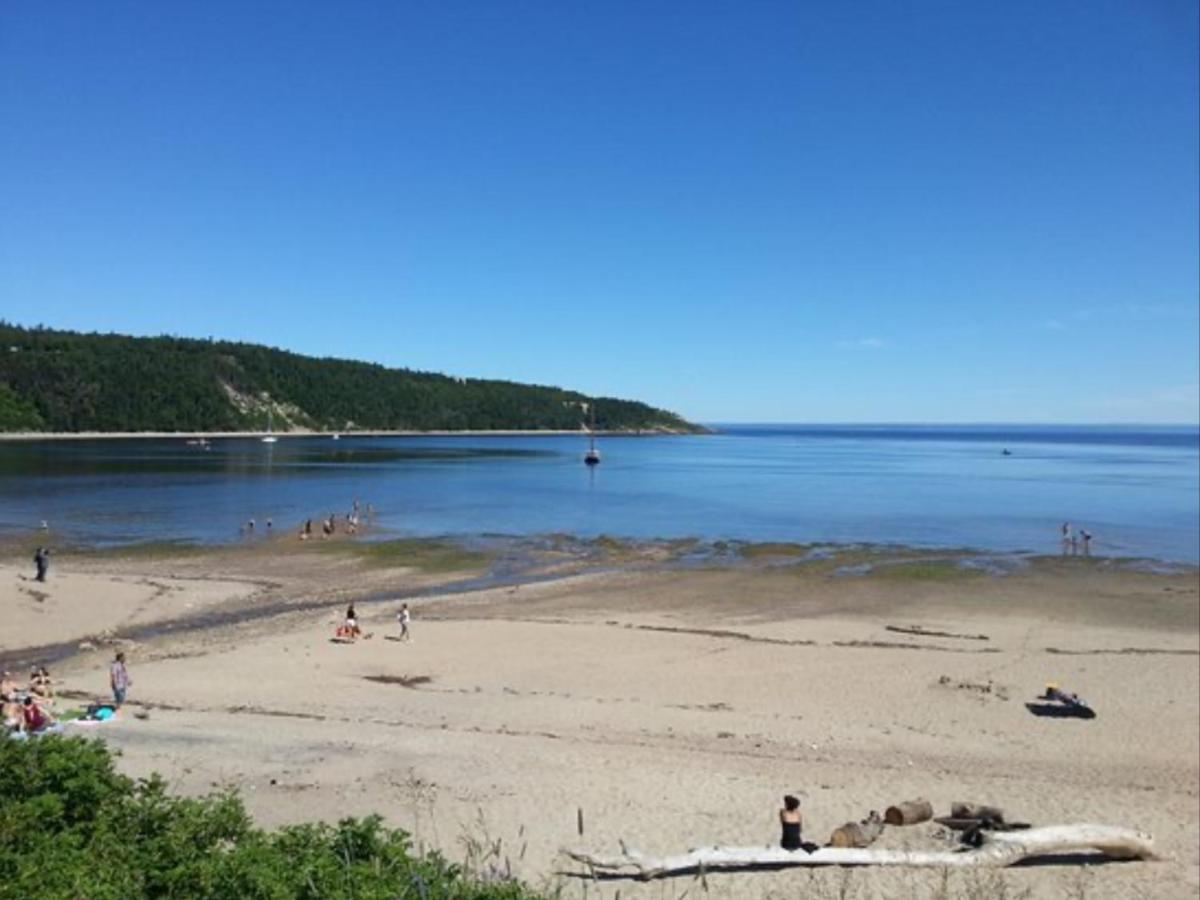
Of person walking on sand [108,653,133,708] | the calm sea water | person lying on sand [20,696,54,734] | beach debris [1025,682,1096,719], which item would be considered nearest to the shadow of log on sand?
person walking on sand [108,653,133,708]

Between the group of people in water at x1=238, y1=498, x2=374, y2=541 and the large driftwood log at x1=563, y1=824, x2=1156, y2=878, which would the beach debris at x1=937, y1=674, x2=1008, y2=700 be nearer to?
the large driftwood log at x1=563, y1=824, x2=1156, y2=878

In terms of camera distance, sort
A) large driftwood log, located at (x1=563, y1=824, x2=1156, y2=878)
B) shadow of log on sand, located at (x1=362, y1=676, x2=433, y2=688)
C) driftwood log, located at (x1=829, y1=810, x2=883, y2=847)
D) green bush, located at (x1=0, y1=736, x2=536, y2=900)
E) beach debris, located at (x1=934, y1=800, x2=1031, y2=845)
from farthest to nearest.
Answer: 1. shadow of log on sand, located at (x1=362, y1=676, x2=433, y2=688)
2. beach debris, located at (x1=934, y1=800, x2=1031, y2=845)
3. driftwood log, located at (x1=829, y1=810, x2=883, y2=847)
4. large driftwood log, located at (x1=563, y1=824, x2=1156, y2=878)
5. green bush, located at (x1=0, y1=736, x2=536, y2=900)

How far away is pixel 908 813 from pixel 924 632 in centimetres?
1565

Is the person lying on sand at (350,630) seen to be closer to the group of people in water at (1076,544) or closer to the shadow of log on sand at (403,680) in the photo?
the shadow of log on sand at (403,680)

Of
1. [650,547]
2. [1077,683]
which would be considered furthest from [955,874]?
[650,547]

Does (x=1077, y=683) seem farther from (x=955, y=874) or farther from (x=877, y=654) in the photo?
(x=955, y=874)

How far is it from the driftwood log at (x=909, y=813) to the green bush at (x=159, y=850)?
826cm

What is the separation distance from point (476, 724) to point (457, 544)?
2928cm

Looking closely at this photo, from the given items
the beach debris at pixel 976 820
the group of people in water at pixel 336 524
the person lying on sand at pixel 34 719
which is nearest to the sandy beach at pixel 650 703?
the beach debris at pixel 976 820

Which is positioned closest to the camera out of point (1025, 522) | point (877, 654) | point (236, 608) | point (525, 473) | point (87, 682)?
point (87, 682)

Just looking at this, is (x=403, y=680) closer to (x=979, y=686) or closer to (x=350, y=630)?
(x=350, y=630)

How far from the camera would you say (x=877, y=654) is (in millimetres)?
24766

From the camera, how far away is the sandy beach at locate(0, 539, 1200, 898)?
13.0 meters

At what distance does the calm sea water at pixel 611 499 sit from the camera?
171ft
